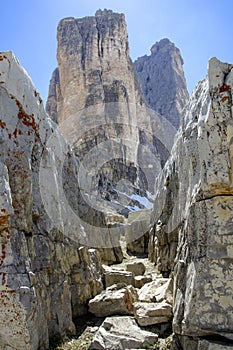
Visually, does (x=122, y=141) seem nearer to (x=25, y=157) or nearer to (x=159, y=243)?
(x=159, y=243)

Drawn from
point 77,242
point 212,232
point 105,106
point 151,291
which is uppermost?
point 105,106

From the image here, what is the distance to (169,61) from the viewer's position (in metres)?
78.6

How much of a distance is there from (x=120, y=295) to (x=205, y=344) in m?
2.87

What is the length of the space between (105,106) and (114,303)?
44.2m

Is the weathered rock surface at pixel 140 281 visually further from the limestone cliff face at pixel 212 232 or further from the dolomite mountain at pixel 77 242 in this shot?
the limestone cliff face at pixel 212 232

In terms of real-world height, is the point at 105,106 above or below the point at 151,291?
above

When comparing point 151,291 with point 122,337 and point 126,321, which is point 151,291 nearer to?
point 126,321

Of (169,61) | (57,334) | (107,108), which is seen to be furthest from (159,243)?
A: (169,61)

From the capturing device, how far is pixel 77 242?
23.7 ft

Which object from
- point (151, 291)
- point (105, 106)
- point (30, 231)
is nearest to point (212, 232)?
point (30, 231)

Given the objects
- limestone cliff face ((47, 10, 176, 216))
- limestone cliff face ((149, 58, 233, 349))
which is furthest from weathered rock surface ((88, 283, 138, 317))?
limestone cliff face ((47, 10, 176, 216))

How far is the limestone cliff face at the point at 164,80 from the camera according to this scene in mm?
73875

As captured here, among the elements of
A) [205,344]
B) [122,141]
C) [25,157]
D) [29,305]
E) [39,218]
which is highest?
[122,141]

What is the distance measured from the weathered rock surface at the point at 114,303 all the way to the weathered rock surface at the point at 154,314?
71cm
